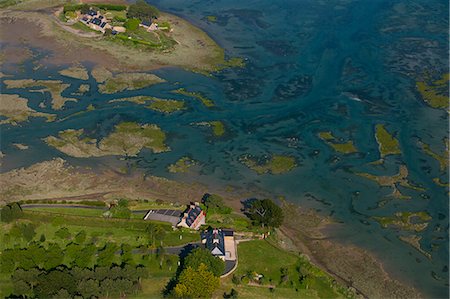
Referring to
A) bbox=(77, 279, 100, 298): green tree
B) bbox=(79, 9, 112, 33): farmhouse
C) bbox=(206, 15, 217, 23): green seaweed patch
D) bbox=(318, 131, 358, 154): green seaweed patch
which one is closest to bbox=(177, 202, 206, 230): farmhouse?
bbox=(77, 279, 100, 298): green tree

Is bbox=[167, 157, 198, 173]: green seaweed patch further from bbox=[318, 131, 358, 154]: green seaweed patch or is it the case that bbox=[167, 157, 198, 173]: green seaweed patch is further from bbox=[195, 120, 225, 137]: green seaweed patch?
bbox=[318, 131, 358, 154]: green seaweed patch

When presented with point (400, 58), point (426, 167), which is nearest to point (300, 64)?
point (400, 58)

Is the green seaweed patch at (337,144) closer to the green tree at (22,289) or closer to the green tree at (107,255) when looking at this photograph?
the green tree at (107,255)

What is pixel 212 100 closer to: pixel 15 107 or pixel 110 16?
pixel 15 107

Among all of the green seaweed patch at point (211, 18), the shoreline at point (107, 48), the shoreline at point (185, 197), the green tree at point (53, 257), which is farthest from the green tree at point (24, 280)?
the green seaweed patch at point (211, 18)

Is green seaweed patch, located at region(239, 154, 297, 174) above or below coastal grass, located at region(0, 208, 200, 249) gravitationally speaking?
below

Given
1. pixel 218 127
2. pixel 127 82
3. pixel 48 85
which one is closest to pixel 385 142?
pixel 218 127
